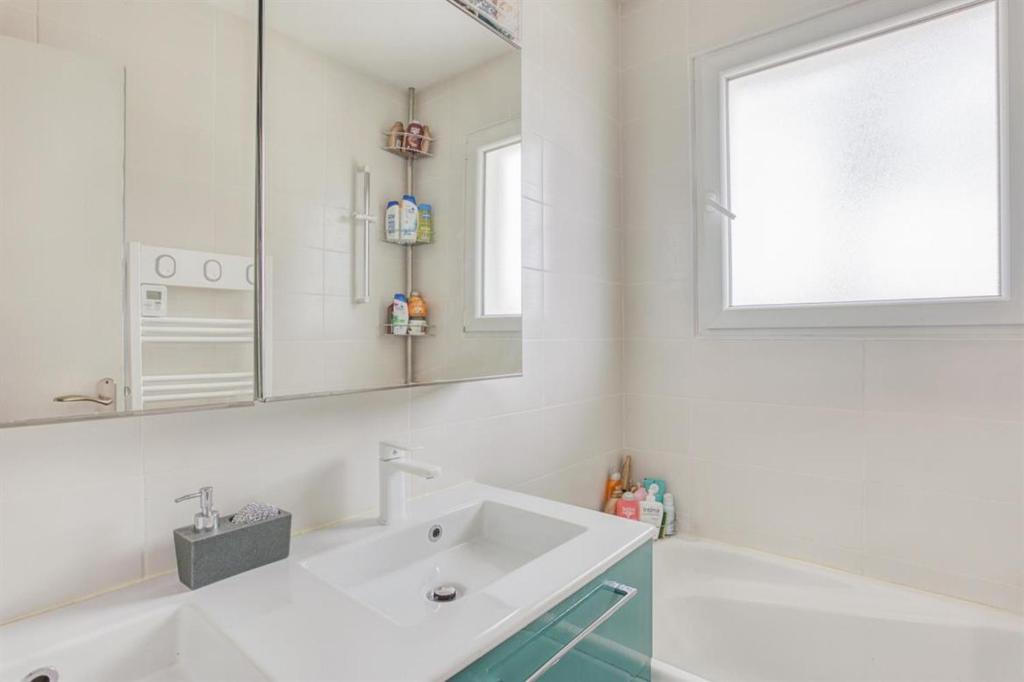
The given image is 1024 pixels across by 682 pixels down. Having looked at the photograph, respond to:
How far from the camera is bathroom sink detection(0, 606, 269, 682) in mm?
730

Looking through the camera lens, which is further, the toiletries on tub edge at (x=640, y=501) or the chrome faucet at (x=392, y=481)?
the toiletries on tub edge at (x=640, y=501)

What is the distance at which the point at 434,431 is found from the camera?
1.44 meters

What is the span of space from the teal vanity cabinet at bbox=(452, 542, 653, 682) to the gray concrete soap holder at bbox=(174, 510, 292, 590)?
44 centimetres

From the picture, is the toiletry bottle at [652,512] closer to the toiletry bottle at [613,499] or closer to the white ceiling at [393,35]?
the toiletry bottle at [613,499]

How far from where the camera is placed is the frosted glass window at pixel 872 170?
5.02 feet

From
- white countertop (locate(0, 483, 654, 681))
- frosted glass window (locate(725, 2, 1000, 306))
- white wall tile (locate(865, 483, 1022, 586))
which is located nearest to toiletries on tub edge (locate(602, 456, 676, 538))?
white wall tile (locate(865, 483, 1022, 586))

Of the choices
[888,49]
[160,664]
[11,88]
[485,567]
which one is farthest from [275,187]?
[888,49]

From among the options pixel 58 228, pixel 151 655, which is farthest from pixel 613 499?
pixel 58 228

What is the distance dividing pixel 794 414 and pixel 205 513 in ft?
5.41

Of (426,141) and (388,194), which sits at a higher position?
(426,141)

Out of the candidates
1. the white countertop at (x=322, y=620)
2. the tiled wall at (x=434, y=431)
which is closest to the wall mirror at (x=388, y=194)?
the tiled wall at (x=434, y=431)

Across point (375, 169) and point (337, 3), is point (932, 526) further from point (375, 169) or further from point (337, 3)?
point (337, 3)

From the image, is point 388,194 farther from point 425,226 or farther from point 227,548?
point 227,548

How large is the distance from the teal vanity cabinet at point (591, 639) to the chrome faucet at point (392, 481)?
42cm
